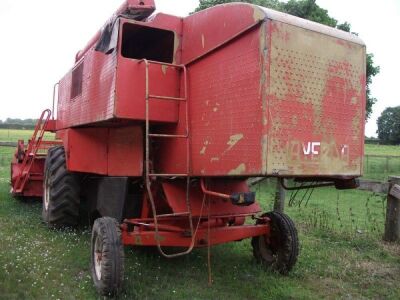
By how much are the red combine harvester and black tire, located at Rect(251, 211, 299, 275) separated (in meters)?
0.01

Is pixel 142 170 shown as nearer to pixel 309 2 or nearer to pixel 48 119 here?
pixel 48 119

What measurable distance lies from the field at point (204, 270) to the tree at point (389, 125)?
211 ft

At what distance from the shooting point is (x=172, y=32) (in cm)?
565

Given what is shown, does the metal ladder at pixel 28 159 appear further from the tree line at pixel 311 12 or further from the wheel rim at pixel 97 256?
the tree line at pixel 311 12

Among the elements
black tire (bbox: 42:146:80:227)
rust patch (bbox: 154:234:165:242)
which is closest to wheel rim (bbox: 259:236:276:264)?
rust patch (bbox: 154:234:165:242)

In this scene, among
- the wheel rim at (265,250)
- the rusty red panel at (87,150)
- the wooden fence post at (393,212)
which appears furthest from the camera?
the wooden fence post at (393,212)

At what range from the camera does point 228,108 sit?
15.0 feet

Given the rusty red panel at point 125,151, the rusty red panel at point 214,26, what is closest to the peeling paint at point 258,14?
the rusty red panel at point 214,26

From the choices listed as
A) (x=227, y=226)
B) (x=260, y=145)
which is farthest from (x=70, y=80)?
(x=260, y=145)

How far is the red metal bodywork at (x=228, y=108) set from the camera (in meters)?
4.19

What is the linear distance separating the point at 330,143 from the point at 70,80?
4.64 meters

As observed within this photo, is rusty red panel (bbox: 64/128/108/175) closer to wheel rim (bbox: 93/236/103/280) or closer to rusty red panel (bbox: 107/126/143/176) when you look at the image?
rusty red panel (bbox: 107/126/143/176)

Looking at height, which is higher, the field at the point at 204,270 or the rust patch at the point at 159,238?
the rust patch at the point at 159,238

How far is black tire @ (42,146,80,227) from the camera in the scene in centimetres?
734
